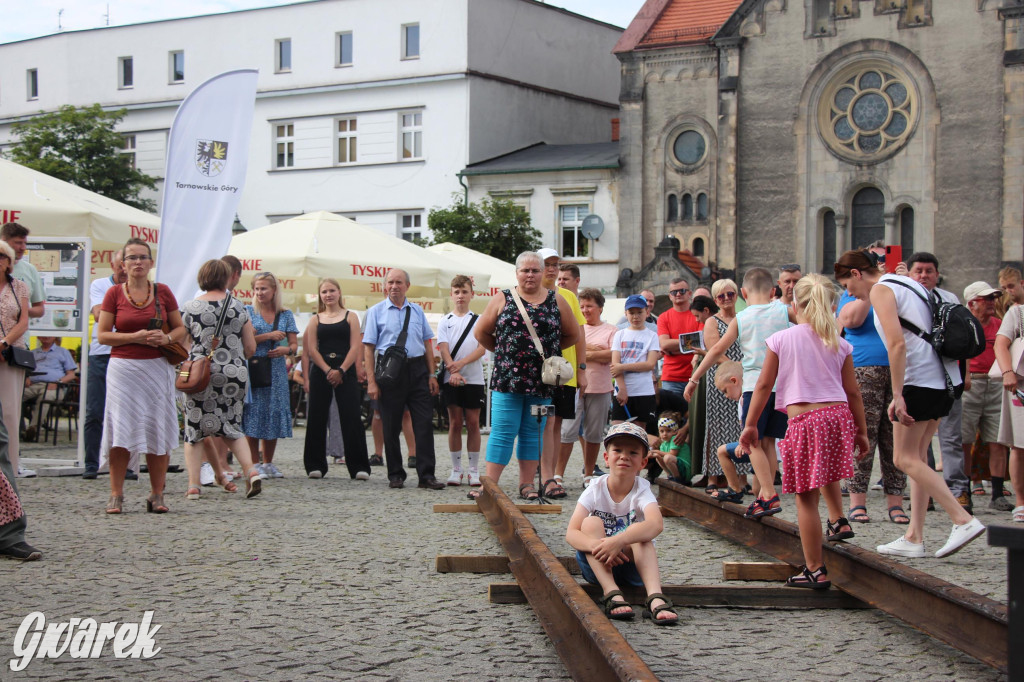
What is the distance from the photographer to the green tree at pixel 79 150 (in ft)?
175

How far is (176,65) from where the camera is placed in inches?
2357

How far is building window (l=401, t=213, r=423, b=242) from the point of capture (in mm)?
53125

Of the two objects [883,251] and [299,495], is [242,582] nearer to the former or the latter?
[299,495]

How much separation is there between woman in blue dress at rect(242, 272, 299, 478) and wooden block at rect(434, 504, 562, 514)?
348 cm

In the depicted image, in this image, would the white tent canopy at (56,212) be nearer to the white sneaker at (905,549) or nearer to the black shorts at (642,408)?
the black shorts at (642,408)

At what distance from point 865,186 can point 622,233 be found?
345 inches

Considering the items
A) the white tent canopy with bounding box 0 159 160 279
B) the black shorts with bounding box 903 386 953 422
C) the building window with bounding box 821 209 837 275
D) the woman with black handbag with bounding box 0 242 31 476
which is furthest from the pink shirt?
the building window with bounding box 821 209 837 275

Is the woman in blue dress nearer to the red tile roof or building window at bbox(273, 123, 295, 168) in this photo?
the red tile roof

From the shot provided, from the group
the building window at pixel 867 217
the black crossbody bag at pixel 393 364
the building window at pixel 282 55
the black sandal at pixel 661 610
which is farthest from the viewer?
the building window at pixel 282 55

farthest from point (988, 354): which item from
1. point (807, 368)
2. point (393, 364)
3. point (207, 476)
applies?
point (207, 476)

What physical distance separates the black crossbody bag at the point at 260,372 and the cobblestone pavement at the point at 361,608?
10.2ft

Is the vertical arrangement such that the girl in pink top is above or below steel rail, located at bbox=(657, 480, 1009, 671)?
above

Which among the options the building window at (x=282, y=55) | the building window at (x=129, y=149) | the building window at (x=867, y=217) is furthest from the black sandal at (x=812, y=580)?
the building window at (x=282, y=55)

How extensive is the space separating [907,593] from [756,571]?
1.31 metres
